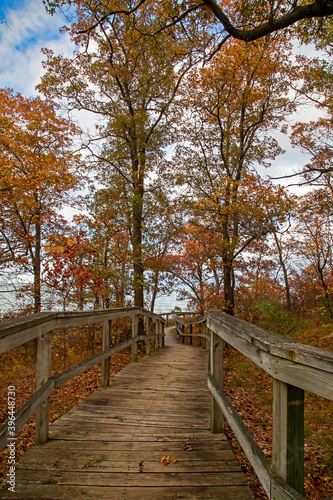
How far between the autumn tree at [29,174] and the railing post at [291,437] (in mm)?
9669

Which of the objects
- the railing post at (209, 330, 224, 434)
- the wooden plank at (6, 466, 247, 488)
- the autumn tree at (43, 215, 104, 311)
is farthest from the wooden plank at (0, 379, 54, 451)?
the autumn tree at (43, 215, 104, 311)

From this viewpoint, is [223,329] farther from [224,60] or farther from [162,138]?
[162,138]

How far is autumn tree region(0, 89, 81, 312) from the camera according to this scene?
9680mm

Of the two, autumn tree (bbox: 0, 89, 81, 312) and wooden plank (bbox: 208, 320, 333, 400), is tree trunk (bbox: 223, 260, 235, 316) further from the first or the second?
wooden plank (bbox: 208, 320, 333, 400)

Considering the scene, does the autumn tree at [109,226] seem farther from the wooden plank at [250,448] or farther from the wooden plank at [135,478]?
the wooden plank at [250,448]

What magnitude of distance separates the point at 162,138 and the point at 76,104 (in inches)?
136

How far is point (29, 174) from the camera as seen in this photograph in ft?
32.5

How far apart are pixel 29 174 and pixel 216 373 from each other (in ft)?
31.3

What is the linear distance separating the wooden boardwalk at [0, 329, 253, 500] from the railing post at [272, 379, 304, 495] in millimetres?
812

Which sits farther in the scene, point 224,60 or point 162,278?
point 162,278

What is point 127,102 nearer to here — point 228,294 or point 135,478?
point 228,294

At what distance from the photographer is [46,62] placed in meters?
9.69

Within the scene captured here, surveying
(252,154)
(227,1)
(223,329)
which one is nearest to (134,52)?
(227,1)

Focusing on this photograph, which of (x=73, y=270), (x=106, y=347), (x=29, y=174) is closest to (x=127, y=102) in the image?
(x=29, y=174)
